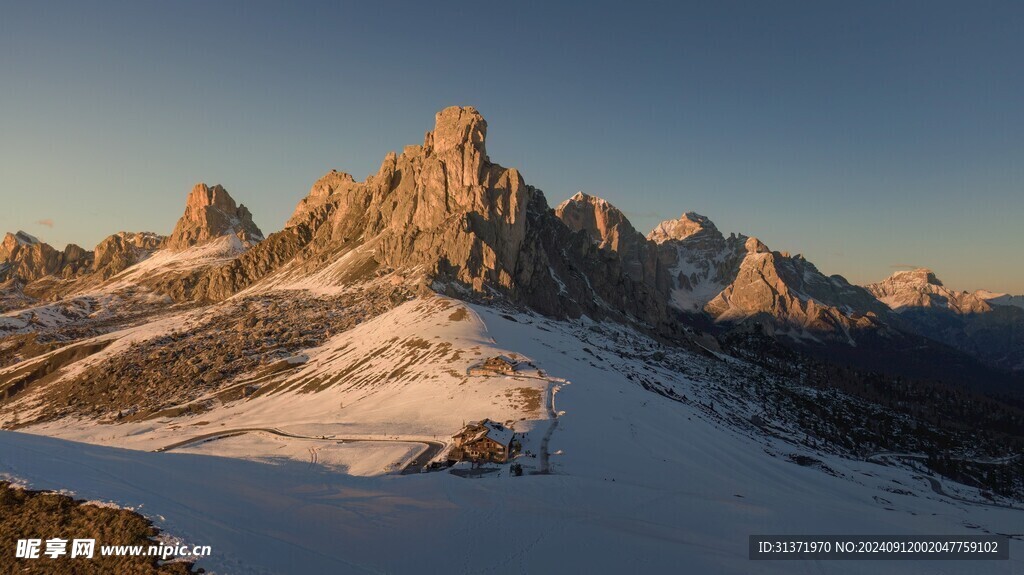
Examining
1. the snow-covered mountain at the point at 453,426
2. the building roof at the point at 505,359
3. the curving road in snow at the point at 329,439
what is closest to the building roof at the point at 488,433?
the snow-covered mountain at the point at 453,426

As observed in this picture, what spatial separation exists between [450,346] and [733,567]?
71603mm

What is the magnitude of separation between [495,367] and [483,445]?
107ft

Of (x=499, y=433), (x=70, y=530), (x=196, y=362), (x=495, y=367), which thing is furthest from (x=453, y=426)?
(x=196, y=362)

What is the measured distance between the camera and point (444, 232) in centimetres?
16862

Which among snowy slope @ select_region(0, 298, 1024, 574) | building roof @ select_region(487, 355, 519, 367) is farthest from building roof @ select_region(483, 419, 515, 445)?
building roof @ select_region(487, 355, 519, 367)

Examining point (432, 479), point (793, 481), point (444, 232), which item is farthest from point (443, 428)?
point (444, 232)

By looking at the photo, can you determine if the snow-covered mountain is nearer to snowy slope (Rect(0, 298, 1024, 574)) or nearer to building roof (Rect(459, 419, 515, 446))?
snowy slope (Rect(0, 298, 1024, 574))

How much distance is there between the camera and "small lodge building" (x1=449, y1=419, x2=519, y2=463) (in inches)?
1905

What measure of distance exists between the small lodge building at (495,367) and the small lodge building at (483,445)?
2889cm

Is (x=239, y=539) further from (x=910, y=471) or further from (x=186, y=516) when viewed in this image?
(x=910, y=471)

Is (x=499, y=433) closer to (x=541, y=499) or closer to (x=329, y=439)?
(x=541, y=499)

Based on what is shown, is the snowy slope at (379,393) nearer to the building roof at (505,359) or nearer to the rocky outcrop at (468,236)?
the building roof at (505,359)

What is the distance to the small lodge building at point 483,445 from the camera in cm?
4838

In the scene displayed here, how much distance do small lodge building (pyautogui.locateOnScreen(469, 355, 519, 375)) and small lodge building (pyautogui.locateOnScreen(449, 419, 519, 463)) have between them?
28888 mm
